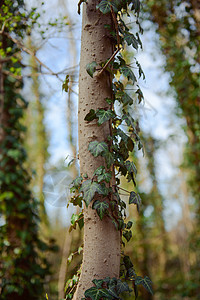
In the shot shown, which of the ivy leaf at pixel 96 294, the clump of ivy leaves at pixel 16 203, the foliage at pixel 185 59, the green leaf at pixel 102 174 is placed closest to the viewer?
the ivy leaf at pixel 96 294

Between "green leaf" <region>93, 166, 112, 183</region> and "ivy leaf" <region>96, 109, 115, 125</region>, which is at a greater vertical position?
"ivy leaf" <region>96, 109, 115, 125</region>

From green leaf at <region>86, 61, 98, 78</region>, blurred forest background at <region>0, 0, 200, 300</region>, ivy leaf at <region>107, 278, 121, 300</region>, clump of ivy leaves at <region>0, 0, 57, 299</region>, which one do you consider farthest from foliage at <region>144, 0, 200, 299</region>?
ivy leaf at <region>107, 278, 121, 300</region>

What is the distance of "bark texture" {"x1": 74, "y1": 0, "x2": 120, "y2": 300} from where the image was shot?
114cm

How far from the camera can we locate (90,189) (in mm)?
1147

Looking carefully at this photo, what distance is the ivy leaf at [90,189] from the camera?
1131 mm

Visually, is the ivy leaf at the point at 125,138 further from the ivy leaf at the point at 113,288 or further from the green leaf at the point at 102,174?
the ivy leaf at the point at 113,288

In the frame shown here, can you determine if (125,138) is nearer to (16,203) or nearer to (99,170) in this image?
(99,170)

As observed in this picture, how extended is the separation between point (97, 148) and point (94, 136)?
0.08 m

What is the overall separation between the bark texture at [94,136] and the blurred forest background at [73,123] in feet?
0.90

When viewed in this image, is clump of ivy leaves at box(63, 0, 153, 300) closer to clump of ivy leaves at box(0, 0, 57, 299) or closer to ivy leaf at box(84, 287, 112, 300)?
ivy leaf at box(84, 287, 112, 300)

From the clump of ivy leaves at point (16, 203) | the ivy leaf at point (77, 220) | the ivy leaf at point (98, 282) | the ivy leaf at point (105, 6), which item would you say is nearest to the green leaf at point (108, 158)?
the ivy leaf at point (77, 220)

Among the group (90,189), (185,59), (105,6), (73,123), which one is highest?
(185,59)

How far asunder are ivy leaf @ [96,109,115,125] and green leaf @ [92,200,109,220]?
0.37 meters

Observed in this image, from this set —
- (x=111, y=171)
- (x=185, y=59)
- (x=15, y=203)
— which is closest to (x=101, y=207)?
(x=111, y=171)
